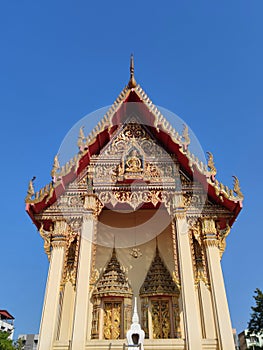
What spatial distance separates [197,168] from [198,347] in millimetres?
4002

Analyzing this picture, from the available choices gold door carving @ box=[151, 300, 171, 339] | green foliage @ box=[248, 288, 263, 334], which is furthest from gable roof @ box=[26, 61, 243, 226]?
green foliage @ box=[248, 288, 263, 334]

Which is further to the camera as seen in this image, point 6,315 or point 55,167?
point 6,315

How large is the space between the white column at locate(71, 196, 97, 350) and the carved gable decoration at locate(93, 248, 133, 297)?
102 cm

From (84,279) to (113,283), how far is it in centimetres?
163

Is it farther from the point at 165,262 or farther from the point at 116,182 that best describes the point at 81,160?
the point at 165,262

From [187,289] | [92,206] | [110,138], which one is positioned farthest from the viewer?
A: [110,138]

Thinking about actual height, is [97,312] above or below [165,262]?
below

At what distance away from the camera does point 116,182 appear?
851 centimetres

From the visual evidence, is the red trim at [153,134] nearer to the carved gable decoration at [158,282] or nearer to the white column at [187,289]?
the white column at [187,289]

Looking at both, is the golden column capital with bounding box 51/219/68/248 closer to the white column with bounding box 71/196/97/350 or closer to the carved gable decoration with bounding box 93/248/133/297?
the white column with bounding box 71/196/97/350

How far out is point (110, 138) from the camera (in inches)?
367

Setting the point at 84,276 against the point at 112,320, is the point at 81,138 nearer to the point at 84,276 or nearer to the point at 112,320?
the point at 84,276

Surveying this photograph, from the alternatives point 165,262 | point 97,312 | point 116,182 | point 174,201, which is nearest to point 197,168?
point 174,201

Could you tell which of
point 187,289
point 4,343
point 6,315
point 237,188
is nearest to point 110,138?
point 237,188
